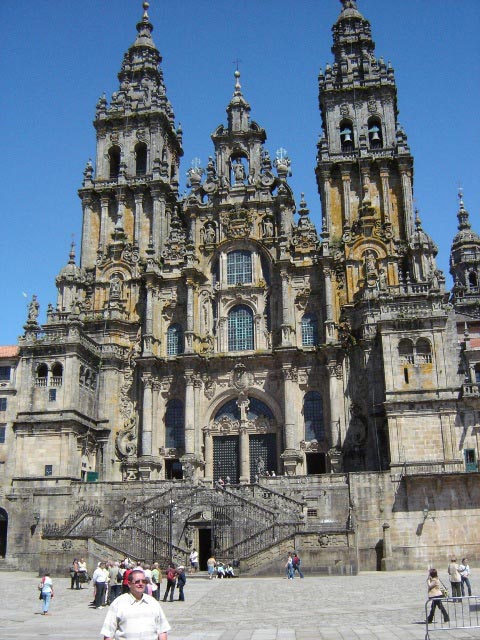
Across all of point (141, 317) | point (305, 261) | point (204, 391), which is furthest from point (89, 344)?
point (305, 261)

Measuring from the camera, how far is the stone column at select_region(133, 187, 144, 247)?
5354 cm

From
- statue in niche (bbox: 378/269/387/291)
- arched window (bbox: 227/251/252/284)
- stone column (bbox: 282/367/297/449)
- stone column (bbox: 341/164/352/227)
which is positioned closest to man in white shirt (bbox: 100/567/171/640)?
stone column (bbox: 282/367/297/449)

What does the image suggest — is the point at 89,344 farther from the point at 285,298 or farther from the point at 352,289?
the point at 352,289

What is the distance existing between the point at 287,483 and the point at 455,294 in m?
37.4

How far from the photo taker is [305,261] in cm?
4984

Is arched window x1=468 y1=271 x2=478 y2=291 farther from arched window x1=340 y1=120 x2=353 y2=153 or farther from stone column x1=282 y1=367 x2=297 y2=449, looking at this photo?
stone column x1=282 y1=367 x2=297 y2=449

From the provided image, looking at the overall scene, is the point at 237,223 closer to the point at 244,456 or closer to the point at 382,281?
the point at 382,281

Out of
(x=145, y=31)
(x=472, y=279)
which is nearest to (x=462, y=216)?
(x=472, y=279)

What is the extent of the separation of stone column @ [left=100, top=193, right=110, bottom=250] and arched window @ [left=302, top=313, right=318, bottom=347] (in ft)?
54.4

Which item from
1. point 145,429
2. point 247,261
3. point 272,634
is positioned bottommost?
point 272,634

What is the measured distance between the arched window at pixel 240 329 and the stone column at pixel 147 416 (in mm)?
6216

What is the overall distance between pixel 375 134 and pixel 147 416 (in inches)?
1061

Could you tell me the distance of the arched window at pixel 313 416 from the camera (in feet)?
152

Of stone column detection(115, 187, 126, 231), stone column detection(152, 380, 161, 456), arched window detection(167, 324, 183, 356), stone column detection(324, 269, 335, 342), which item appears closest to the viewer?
stone column detection(324, 269, 335, 342)
